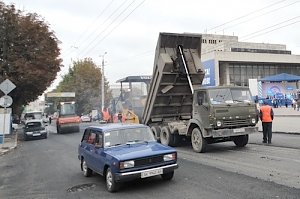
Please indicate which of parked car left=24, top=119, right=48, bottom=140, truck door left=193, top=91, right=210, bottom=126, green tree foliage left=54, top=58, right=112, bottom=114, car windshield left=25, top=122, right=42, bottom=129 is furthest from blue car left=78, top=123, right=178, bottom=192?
green tree foliage left=54, top=58, right=112, bottom=114

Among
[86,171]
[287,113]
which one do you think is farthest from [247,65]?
[86,171]

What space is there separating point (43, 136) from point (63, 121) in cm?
456

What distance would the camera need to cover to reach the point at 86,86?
72.5 meters

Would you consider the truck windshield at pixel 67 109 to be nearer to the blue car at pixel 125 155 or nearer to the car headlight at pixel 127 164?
the blue car at pixel 125 155

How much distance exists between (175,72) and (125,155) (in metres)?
7.72

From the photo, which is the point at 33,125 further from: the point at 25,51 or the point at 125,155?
the point at 125,155

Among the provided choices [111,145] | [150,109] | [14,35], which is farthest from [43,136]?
[111,145]

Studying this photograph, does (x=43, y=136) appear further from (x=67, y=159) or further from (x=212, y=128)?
(x=212, y=128)

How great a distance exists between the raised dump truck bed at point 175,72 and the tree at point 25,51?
15.7m

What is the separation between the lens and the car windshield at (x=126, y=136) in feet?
28.3

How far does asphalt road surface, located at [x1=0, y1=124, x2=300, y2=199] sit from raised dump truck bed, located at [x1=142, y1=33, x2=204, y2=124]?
338cm

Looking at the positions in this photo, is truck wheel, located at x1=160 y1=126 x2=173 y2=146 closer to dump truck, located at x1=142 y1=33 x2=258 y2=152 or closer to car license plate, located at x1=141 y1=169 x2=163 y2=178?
dump truck, located at x1=142 y1=33 x2=258 y2=152

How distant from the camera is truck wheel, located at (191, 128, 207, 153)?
1302 cm

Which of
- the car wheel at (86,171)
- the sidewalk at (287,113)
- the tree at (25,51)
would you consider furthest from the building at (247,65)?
the car wheel at (86,171)
